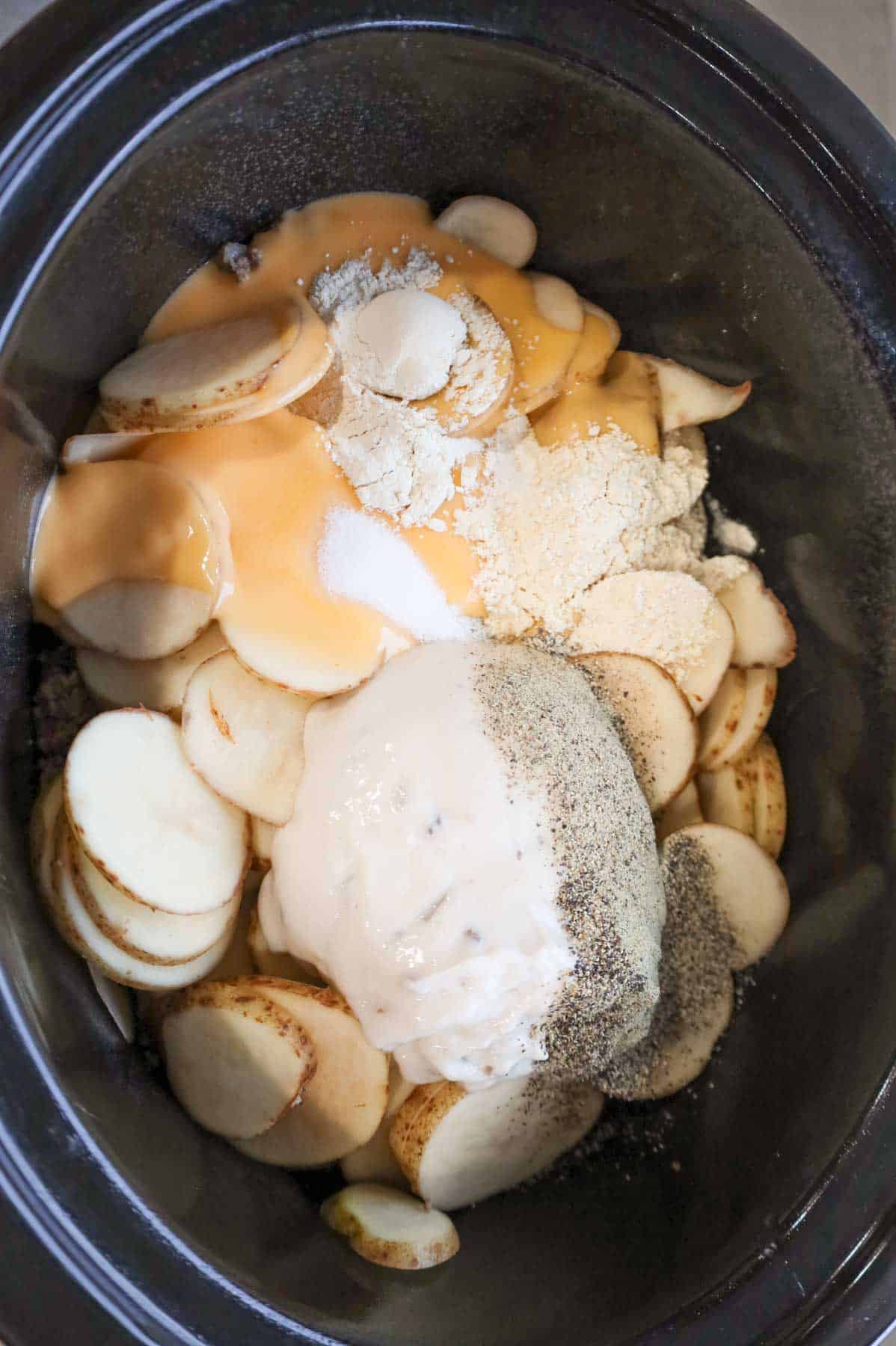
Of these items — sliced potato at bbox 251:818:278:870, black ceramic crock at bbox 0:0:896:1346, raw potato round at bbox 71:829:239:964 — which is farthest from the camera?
sliced potato at bbox 251:818:278:870

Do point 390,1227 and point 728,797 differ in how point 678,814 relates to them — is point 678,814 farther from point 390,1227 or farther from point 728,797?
point 390,1227

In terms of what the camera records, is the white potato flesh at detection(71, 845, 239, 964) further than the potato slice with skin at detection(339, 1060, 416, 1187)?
No

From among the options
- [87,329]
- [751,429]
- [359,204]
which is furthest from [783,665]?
[87,329]

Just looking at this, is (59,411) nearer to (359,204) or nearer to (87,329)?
(87,329)

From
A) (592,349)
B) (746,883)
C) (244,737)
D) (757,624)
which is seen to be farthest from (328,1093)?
(592,349)

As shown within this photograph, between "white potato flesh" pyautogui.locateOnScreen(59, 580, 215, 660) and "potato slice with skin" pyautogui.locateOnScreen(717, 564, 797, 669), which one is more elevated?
"potato slice with skin" pyautogui.locateOnScreen(717, 564, 797, 669)

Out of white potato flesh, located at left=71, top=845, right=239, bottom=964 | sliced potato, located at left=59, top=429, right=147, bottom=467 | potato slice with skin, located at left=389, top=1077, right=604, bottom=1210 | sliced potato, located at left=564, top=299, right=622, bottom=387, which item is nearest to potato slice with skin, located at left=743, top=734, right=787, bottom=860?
potato slice with skin, located at left=389, top=1077, right=604, bottom=1210

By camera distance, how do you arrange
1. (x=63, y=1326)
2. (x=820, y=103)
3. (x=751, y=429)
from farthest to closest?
(x=751, y=429)
(x=820, y=103)
(x=63, y=1326)

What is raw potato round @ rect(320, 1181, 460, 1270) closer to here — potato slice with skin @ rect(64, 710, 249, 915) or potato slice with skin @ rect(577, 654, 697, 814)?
potato slice with skin @ rect(64, 710, 249, 915)
